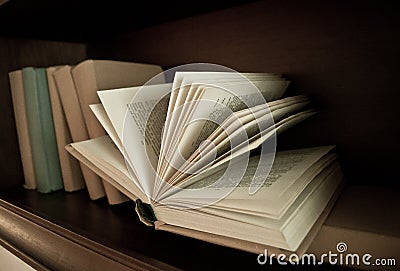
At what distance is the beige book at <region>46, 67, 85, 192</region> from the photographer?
615 mm

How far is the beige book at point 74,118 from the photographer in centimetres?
57

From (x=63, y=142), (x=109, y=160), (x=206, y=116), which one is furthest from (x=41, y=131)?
(x=206, y=116)

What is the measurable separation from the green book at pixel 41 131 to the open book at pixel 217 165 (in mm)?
194

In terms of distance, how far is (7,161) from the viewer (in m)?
0.72

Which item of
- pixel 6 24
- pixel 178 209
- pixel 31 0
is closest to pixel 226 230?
pixel 178 209

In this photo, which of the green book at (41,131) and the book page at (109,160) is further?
the green book at (41,131)

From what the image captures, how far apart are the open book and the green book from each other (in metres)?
0.19

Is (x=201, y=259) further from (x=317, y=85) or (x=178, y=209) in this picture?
(x=317, y=85)

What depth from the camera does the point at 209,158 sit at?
35 centimetres

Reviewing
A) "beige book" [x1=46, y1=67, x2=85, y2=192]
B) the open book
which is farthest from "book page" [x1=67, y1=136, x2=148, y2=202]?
"beige book" [x1=46, y1=67, x2=85, y2=192]

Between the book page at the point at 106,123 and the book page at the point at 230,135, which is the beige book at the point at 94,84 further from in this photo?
the book page at the point at 230,135

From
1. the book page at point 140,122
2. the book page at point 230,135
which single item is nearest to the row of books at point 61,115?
the book page at point 140,122

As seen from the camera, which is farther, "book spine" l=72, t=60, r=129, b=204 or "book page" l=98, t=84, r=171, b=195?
"book spine" l=72, t=60, r=129, b=204

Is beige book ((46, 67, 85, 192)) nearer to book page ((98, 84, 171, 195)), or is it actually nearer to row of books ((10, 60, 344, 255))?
row of books ((10, 60, 344, 255))
